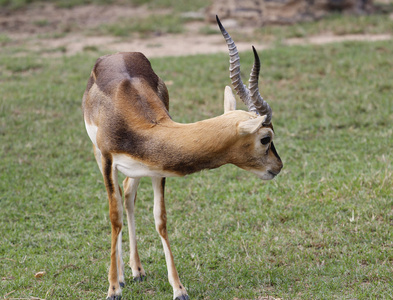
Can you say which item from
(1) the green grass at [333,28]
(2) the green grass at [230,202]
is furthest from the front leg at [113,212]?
(1) the green grass at [333,28]

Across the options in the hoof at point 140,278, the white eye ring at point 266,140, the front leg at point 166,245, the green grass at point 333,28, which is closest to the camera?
the white eye ring at point 266,140

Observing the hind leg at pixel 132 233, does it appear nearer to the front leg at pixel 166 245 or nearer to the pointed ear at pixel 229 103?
the front leg at pixel 166 245

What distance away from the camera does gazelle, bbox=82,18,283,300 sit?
3879 millimetres

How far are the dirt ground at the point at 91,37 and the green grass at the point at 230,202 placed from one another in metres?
1.80

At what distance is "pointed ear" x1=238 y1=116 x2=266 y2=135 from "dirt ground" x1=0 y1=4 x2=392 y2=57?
23.5 feet

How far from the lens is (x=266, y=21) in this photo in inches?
492

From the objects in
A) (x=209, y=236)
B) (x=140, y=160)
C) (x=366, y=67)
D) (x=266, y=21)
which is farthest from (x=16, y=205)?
(x=266, y=21)

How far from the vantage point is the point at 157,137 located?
3967 mm

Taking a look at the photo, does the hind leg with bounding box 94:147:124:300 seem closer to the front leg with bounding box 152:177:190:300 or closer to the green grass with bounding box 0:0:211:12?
the front leg with bounding box 152:177:190:300

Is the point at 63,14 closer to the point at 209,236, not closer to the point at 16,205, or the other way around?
the point at 16,205

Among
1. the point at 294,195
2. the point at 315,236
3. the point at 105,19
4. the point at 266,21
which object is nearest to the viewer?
the point at 315,236

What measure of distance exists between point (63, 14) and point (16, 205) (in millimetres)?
9315

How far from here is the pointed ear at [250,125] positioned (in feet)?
12.3

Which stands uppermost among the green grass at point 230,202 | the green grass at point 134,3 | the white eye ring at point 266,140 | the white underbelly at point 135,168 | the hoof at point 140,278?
the white eye ring at point 266,140
